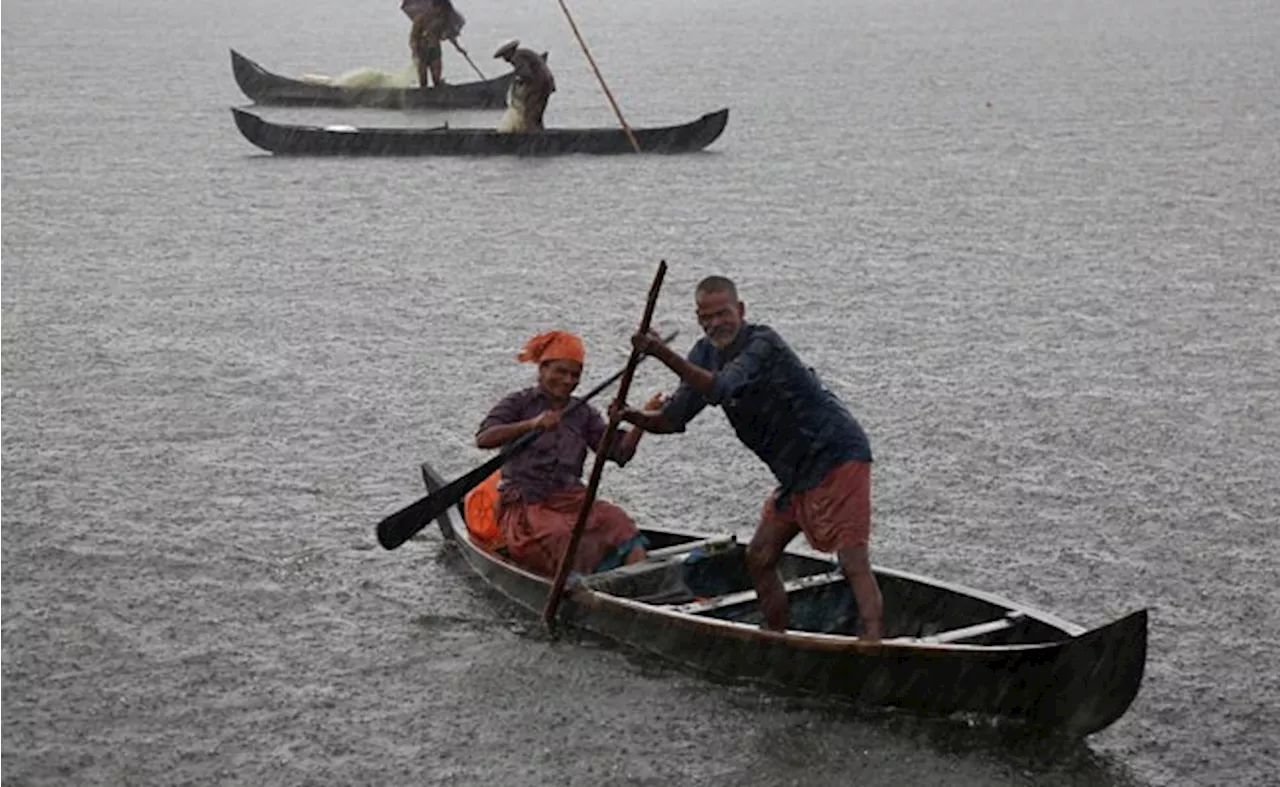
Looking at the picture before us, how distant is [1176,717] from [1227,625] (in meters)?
1.17

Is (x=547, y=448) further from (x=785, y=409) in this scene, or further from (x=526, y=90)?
(x=526, y=90)

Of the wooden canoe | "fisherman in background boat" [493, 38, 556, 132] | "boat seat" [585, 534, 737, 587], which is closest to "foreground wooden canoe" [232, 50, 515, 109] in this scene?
the wooden canoe

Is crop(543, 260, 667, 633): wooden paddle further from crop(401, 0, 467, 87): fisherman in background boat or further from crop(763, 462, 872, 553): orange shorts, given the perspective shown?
crop(401, 0, 467, 87): fisherman in background boat

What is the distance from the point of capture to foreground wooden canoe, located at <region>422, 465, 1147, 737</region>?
8820 millimetres

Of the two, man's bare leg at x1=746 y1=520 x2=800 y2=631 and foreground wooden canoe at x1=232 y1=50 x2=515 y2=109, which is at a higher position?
man's bare leg at x1=746 y1=520 x2=800 y2=631

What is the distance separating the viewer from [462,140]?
27.0 meters

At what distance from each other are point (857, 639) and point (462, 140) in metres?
18.5

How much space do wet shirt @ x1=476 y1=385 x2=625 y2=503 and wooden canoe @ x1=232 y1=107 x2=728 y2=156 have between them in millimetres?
16301

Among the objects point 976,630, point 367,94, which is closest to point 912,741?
point 976,630

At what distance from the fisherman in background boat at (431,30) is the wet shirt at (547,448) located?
2157cm

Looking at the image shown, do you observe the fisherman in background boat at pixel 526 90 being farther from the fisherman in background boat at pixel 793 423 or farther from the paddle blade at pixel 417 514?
the fisherman in background boat at pixel 793 423

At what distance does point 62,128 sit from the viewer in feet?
104

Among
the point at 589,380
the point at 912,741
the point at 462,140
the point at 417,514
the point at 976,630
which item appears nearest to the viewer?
the point at 912,741

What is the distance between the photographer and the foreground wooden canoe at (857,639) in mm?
8820
